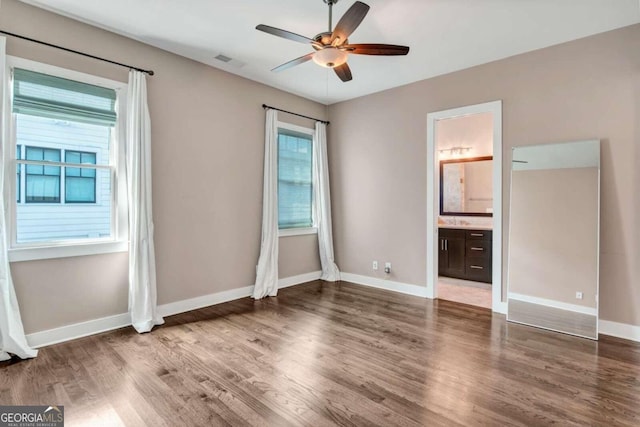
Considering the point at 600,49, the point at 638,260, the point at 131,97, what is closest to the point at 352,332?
the point at 638,260

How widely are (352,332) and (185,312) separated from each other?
2.03 metres

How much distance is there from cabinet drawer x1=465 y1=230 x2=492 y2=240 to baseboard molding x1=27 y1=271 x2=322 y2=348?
3664mm

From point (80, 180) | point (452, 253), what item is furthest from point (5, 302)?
point (452, 253)

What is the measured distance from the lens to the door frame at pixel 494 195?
3912 mm

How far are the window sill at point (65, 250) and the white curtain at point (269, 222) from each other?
174 centimetres

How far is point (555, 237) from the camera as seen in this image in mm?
3490

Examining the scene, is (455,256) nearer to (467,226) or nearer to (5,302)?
(467,226)

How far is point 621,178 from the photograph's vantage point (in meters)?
3.20

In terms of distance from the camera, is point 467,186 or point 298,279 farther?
point 467,186

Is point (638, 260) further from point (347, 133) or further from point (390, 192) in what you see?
point (347, 133)

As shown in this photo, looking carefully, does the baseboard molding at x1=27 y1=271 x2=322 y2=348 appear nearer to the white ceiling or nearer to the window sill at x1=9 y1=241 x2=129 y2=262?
the window sill at x1=9 y1=241 x2=129 y2=262

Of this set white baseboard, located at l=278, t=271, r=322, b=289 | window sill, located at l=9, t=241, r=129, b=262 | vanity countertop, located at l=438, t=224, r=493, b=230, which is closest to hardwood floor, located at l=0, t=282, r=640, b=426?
window sill, located at l=9, t=241, r=129, b=262

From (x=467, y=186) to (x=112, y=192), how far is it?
18.2 ft

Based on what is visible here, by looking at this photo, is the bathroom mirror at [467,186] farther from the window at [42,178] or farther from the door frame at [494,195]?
the window at [42,178]
